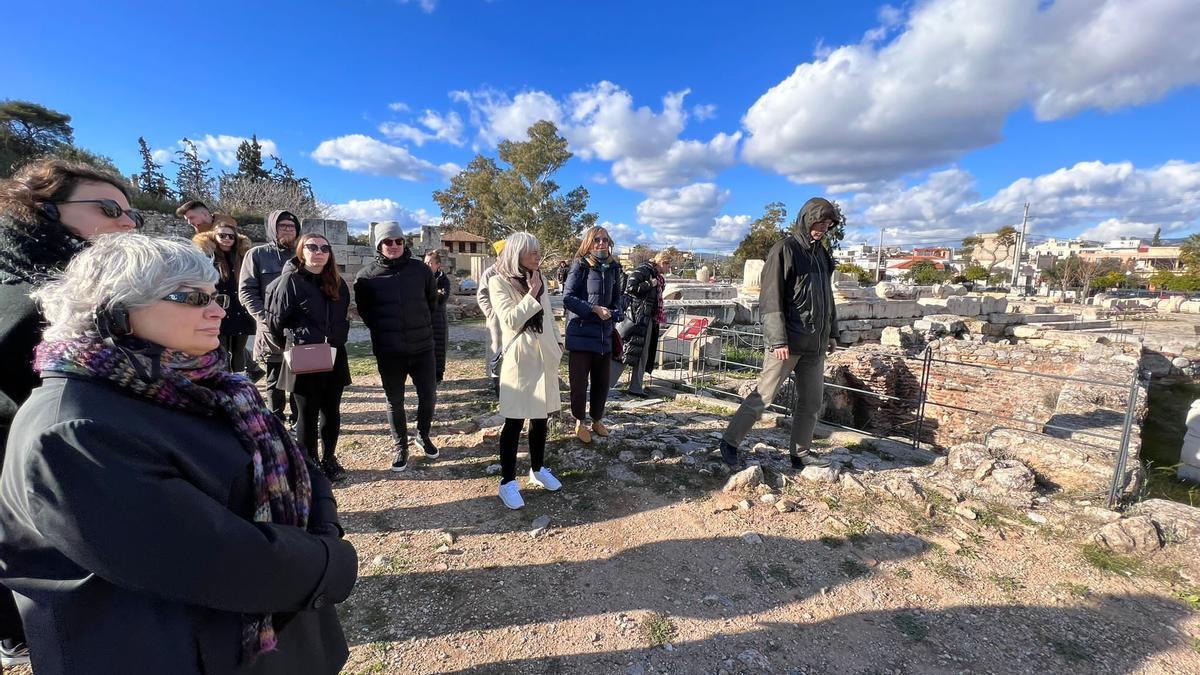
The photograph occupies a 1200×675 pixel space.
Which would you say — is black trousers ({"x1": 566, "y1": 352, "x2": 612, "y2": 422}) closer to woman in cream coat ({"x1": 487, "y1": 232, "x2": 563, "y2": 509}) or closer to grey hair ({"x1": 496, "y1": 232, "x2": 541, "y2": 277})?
Answer: woman in cream coat ({"x1": 487, "y1": 232, "x2": 563, "y2": 509})

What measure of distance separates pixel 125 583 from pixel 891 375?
30.2ft

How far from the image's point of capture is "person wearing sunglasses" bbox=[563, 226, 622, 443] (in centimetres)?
402

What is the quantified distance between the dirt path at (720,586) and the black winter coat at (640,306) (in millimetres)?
2102

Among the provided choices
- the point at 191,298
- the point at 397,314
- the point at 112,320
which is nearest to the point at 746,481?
the point at 397,314

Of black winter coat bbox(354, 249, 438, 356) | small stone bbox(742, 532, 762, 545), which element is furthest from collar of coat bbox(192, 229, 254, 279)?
small stone bbox(742, 532, 762, 545)

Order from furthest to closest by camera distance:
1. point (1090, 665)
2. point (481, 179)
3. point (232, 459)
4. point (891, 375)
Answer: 1. point (481, 179)
2. point (891, 375)
3. point (1090, 665)
4. point (232, 459)

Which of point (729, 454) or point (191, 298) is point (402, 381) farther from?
point (191, 298)

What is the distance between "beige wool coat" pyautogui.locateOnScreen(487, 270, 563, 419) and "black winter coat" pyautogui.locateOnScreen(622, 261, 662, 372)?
217 centimetres

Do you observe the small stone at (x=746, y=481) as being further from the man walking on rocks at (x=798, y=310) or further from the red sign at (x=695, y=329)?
the red sign at (x=695, y=329)

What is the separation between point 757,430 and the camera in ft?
16.6

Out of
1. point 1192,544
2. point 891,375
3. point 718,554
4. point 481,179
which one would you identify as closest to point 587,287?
point 718,554

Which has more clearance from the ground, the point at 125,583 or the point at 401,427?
the point at 125,583

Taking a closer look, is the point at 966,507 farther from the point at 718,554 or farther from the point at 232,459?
the point at 232,459


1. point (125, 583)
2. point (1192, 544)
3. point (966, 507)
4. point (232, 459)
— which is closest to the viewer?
point (125, 583)
